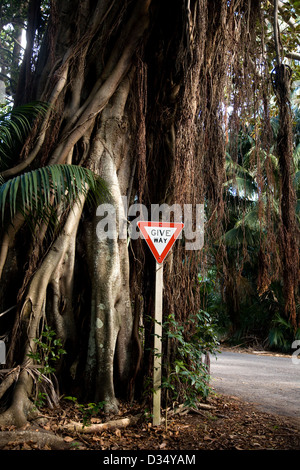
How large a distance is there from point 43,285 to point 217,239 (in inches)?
77.5

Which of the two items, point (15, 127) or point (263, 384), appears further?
point (263, 384)

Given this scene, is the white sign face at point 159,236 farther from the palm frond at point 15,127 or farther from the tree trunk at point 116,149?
the palm frond at point 15,127

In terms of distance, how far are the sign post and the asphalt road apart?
4.67 ft

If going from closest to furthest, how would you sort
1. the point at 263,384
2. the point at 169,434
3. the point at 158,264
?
the point at 169,434 < the point at 158,264 < the point at 263,384

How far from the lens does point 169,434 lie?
314cm

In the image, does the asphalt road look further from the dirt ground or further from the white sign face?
the white sign face

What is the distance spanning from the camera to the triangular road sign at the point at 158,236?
11.1 feet

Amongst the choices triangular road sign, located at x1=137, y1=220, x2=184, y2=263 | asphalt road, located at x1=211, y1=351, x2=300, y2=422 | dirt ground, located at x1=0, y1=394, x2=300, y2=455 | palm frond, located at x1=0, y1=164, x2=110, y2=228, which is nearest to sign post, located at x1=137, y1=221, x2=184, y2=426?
triangular road sign, located at x1=137, y1=220, x2=184, y2=263

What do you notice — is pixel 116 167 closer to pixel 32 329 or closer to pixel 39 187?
pixel 39 187

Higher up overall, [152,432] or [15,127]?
[15,127]

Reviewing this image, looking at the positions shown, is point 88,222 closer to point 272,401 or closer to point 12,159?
point 12,159

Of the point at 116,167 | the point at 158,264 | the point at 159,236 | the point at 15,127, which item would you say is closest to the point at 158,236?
the point at 159,236

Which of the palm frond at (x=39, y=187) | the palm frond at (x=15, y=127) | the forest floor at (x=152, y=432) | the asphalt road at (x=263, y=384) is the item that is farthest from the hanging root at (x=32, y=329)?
the asphalt road at (x=263, y=384)
